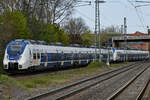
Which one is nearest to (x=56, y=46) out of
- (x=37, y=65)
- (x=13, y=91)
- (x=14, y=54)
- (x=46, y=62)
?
(x=46, y=62)

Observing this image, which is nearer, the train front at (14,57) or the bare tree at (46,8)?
the train front at (14,57)

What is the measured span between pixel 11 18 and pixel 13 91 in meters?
21.2

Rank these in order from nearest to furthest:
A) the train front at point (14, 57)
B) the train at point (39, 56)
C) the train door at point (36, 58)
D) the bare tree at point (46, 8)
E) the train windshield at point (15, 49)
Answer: the train front at point (14, 57) < the train at point (39, 56) < the train windshield at point (15, 49) < the train door at point (36, 58) < the bare tree at point (46, 8)

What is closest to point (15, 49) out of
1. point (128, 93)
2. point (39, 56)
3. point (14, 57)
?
point (14, 57)

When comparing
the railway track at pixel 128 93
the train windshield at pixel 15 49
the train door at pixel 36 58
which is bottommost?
the railway track at pixel 128 93

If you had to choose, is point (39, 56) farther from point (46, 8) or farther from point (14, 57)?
point (46, 8)

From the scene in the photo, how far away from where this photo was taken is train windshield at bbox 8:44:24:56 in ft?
84.0

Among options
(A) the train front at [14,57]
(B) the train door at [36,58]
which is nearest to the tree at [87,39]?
(B) the train door at [36,58]

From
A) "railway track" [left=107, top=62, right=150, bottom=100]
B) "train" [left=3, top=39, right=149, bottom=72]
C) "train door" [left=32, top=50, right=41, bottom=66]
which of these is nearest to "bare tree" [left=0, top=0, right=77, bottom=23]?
"train" [left=3, top=39, right=149, bottom=72]

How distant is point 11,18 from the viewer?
3562cm

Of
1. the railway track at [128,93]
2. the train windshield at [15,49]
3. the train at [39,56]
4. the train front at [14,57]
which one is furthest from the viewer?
the train windshield at [15,49]

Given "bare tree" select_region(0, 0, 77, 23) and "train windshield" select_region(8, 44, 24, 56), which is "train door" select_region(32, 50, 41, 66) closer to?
"train windshield" select_region(8, 44, 24, 56)

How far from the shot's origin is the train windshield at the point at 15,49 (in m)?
25.6

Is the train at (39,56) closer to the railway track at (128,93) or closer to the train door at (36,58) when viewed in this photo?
the train door at (36,58)
